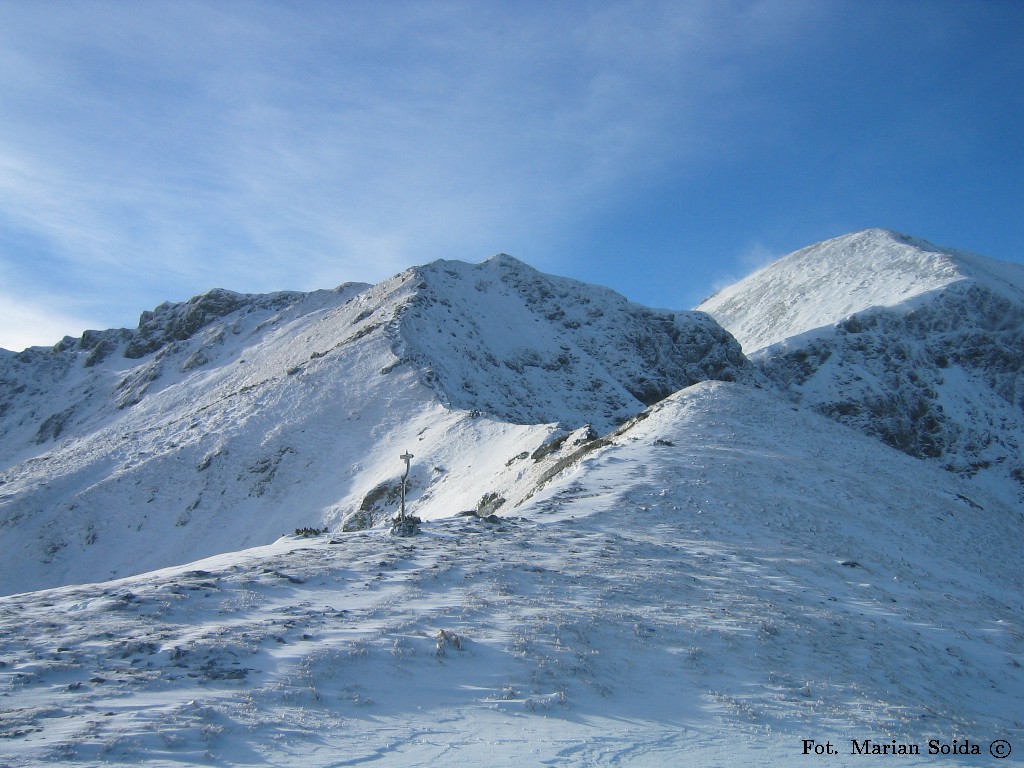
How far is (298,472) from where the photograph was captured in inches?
1660

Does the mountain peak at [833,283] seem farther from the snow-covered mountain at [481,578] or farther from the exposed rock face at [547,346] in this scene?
the snow-covered mountain at [481,578]

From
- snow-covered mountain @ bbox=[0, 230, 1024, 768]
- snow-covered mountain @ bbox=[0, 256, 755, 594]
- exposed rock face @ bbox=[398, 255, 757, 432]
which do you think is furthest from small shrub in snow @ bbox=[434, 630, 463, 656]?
exposed rock face @ bbox=[398, 255, 757, 432]

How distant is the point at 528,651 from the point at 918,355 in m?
94.0

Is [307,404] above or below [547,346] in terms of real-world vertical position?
below

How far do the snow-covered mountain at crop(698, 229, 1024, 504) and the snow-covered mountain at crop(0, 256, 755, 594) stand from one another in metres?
15.7

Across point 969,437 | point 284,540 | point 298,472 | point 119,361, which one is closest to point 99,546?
point 298,472

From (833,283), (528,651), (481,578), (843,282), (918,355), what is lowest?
(528,651)

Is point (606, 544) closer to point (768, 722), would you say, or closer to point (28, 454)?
point (768, 722)

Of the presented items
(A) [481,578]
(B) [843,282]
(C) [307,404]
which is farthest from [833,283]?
(A) [481,578]

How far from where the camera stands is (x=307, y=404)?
48844 mm

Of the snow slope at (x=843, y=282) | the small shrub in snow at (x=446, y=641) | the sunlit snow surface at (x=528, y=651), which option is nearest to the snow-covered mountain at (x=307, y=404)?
the sunlit snow surface at (x=528, y=651)

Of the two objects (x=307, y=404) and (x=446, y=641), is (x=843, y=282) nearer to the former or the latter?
(x=307, y=404)

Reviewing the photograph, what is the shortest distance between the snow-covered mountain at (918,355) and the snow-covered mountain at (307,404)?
1570 cm

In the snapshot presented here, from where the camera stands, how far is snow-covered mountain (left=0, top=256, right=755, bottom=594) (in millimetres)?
38000
